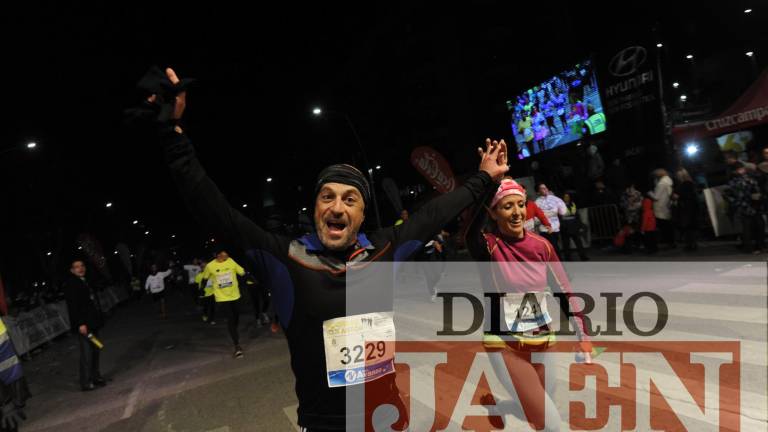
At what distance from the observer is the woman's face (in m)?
3.43

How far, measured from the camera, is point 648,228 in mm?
11992

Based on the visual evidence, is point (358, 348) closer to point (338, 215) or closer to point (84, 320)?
point (338, 215)

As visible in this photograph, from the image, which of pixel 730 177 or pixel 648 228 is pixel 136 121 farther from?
pixel 648 228

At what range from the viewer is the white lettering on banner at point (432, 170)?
1576 centimetres

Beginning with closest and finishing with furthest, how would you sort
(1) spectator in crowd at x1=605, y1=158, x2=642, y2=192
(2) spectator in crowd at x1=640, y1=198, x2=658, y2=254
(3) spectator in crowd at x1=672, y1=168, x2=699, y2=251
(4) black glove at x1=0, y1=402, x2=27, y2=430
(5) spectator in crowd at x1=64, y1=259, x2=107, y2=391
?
(4) black glove at x1=0, y1=402, x2=27, y2=430, (5) spectator in crowd at x1=64, y1=259, x2=107, y2=391, (3) spectator in crowd at x1=672, y1=168, x2=699, y2=251, (2) spectator in crowd at x1=640, y1=198, x2=658, y2=254, (1) spectator in crowd at x1=605, y1=158, x2=642, y2=192

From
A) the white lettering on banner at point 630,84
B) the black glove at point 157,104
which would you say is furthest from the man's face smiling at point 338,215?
the white lettering on banner at point 630,84

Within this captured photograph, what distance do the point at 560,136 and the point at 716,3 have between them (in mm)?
7974

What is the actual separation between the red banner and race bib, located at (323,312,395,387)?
13855mm

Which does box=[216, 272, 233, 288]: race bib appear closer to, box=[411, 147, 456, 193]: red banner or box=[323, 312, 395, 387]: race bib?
box=[323, 312, 395, 387]: race bib

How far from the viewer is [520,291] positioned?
11.0 ft

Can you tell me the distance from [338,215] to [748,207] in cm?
1058

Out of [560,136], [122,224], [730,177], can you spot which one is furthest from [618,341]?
[122,224]

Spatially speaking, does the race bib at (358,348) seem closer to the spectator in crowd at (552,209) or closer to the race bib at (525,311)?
the race bib at (525,311)

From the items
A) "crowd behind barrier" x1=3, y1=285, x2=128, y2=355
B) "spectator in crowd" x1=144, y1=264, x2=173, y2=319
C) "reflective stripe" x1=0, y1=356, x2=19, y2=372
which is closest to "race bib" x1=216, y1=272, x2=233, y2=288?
"reflective stripe" x1=0, y1=356, x2=19, y2=372
